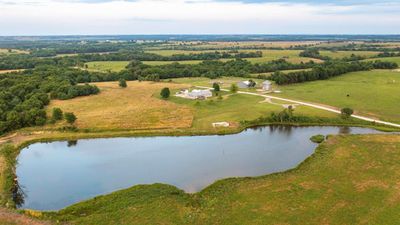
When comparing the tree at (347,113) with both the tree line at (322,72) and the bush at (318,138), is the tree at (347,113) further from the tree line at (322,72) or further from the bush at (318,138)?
the tree line at (322,72)

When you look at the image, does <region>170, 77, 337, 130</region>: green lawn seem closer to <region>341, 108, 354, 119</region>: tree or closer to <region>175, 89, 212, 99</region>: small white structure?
<region>175, 89, 212, 99</region>: small white structure

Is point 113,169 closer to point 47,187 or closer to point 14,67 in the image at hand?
point 47,187

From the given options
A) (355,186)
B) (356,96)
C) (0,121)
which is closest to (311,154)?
(355,186)

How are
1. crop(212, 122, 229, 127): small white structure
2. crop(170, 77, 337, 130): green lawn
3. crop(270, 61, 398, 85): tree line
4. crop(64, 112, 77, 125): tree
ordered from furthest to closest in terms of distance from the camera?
1. crop(270, 61, 398, 85): tree line
2. crop(170, 77, 337, 130): green lawn
3. crop(64, 112, 77, 125): tree
4. crop(212, 122, 229, 127): small white structure

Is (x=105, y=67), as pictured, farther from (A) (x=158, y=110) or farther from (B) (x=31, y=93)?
(A) (x=158, y=110)

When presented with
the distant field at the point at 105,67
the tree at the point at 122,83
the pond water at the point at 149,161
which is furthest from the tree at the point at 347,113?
the distant field at the point at 105,67

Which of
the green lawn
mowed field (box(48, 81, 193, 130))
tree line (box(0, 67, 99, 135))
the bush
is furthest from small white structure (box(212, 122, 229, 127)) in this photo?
tree line (box(0, 67, 99, 135))
